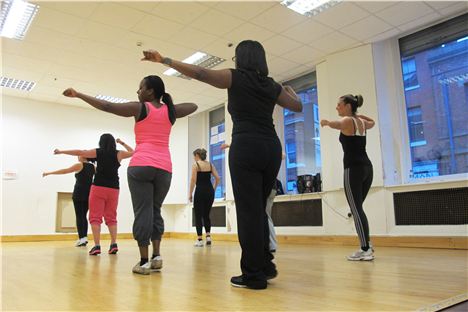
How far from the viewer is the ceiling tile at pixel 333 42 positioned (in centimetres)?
543

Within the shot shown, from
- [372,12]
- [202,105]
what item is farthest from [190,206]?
[372,12]

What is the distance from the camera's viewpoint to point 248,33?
5.27 meters

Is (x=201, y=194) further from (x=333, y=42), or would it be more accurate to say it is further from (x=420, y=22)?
(x=420, y=22)

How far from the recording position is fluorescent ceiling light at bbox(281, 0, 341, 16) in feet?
15.0

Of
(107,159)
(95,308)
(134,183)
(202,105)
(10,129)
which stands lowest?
(95,308)

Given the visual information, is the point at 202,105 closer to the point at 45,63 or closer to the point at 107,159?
the point at 45,63

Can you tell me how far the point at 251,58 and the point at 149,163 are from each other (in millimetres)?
970

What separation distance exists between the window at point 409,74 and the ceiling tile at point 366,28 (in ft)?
2.52

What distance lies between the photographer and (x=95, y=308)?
55.6 inches

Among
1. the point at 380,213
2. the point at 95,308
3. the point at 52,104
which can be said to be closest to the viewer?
the point at 95,308

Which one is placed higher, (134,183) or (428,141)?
(428,141)

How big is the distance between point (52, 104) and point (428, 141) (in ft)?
24.5

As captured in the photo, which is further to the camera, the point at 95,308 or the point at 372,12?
the point at 372,12

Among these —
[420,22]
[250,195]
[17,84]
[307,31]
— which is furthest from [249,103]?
[17,84]
